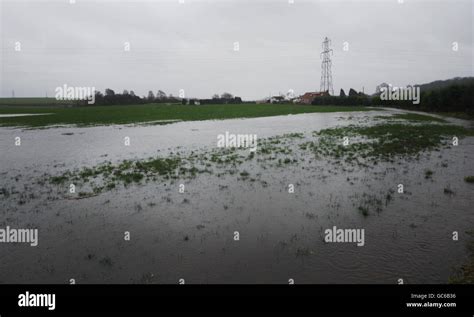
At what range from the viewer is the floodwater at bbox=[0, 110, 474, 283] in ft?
22.5

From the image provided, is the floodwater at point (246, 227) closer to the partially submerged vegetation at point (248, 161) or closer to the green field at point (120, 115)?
the partially submerged vegetation at point (248, 161)

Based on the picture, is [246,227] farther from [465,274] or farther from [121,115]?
[121,115]

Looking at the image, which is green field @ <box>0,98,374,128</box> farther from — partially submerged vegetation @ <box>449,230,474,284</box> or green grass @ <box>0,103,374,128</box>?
partially submerged vegetation @ <box>449,230,474,284</box>

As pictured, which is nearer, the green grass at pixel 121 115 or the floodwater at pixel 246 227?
the floodwater at pixel 246 227

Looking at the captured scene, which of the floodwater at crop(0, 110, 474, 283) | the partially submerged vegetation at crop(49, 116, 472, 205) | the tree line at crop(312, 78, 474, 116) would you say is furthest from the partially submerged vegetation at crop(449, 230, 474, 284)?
the tree line at crop(312, 78, 474, 116)

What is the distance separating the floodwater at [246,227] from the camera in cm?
685

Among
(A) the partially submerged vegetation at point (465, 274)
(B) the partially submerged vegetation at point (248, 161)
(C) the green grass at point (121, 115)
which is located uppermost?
(C) the green grass at point (121, 115)

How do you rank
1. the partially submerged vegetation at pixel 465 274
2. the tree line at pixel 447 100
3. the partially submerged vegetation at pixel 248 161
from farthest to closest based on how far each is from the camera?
the tree line at pixel 447 100 < the partially submerged vegetation at pixel 248 161 < the partially submerged vegetation at pixel 465 274

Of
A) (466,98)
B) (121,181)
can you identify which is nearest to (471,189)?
(121,181)

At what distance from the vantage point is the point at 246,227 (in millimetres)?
9414

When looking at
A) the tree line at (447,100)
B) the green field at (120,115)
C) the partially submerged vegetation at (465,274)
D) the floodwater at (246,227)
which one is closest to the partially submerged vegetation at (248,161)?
the floodwater at (246,227)
